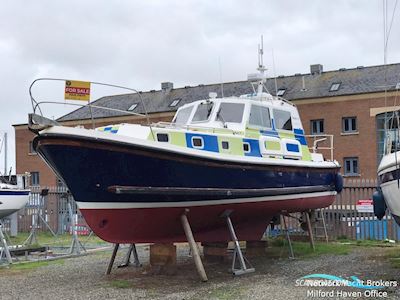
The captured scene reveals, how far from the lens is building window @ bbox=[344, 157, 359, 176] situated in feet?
113

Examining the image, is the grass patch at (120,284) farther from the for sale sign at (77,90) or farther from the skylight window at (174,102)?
the skylight window at (174,102)

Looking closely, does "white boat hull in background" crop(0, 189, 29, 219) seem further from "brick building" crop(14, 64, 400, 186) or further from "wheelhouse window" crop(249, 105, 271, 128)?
"brick building" crop(14, 64, 400, 186)

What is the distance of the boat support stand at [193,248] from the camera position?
9000 millimetres

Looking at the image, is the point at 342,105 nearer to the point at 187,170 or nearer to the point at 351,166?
the point at 351,166

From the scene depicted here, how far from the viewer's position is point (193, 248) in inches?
358

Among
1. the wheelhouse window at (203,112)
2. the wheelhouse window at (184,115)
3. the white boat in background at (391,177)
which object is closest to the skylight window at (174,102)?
the wheelhouse window at (184,115)

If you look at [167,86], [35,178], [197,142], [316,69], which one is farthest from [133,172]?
[35,178]

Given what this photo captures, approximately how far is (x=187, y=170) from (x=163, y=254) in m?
1.89

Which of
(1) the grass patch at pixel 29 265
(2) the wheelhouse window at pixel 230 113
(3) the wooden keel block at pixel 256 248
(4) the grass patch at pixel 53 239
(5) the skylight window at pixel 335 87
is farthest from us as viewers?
(5) the skylight window at pixel 335 87

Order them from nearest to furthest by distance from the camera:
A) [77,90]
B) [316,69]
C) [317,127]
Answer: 1. [77,90]
2. [317,127]
3. [316,69]

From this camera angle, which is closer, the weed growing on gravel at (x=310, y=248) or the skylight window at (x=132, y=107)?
the weed growing on gravel at (x=310, y=248)

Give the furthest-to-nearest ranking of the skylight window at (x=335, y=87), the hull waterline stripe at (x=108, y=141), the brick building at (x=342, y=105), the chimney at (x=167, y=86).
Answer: the chimney at (x=167, y=86) → the skylight window at (x=335, y=87) → the brick building at (x=342, y=105) → the hull waterline stripe at (x=108, y=141)

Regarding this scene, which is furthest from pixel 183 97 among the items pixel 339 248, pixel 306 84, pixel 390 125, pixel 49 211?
pixel 390 125

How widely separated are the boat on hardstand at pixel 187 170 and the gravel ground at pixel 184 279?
2.53 ft
